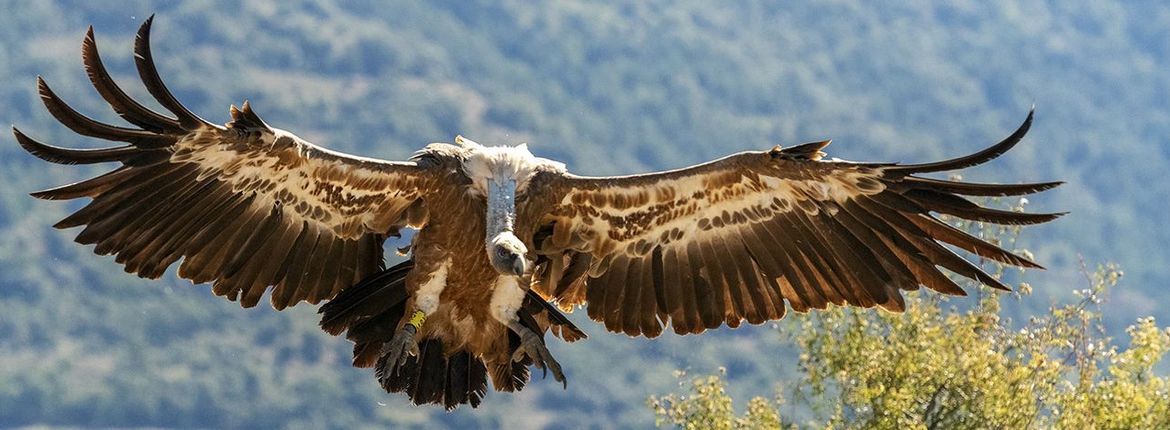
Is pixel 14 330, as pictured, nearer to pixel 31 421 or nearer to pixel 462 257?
pixel 31 421

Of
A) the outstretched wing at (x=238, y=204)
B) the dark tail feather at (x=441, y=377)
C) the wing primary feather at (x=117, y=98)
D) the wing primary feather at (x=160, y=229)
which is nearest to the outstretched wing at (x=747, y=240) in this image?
the dark tail feather at (x=441, y=377)

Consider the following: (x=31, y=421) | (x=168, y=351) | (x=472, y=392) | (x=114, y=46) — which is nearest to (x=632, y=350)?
(x=168, y=351)

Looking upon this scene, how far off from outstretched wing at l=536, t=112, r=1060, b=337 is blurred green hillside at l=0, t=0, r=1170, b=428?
81.6m

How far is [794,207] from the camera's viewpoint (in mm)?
11344

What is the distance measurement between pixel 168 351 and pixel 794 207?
107m

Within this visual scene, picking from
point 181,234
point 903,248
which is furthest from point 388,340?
point 903,248

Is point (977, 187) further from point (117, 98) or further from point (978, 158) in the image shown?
point (117, 98)

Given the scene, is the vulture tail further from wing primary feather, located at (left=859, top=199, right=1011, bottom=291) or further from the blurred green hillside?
the blurred green hillside

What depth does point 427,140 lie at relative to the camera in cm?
16025

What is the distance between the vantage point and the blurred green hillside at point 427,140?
109m

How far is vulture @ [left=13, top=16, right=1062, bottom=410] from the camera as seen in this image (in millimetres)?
10680

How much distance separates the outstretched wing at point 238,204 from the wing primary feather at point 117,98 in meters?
0.01

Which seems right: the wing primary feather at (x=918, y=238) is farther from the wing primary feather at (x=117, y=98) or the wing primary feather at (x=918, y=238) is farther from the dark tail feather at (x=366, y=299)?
the wing primary feather at (x=117, y=98)

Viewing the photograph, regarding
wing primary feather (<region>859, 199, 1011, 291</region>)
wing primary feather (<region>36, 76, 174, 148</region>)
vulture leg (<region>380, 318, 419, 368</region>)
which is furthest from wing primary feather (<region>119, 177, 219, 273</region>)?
wing primary feather (<region>859, 199, 1011, 291</region>)
